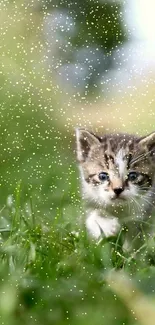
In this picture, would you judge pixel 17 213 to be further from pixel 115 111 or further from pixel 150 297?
pixel 150 297

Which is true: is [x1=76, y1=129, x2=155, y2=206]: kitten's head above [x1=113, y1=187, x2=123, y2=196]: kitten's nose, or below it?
above

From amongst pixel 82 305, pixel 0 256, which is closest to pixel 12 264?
pixel 0 256

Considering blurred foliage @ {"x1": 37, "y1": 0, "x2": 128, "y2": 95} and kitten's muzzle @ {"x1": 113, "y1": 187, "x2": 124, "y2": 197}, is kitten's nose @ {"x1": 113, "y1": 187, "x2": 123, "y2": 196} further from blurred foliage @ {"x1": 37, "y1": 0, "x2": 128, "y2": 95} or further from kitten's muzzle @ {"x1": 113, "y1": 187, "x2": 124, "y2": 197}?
blurred foliage @ {"x1": 37, "y1": 0, "x2": 128, "y2": 95}

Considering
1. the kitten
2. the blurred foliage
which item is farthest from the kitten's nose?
the blurred foliage

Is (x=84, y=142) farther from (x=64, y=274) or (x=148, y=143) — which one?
(x=64, y=274)

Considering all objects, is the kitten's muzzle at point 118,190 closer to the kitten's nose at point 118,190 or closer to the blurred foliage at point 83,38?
the kitten's nose at point 118,190

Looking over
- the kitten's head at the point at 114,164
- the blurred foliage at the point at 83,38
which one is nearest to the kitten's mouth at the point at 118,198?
the kitten's head at the point at 114,164

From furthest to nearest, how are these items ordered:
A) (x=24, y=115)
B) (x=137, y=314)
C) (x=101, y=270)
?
(x=24, y=115) → (x=101, y=270) → (x=137, y=314)

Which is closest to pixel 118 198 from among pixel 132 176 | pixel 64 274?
pixel 132 176
